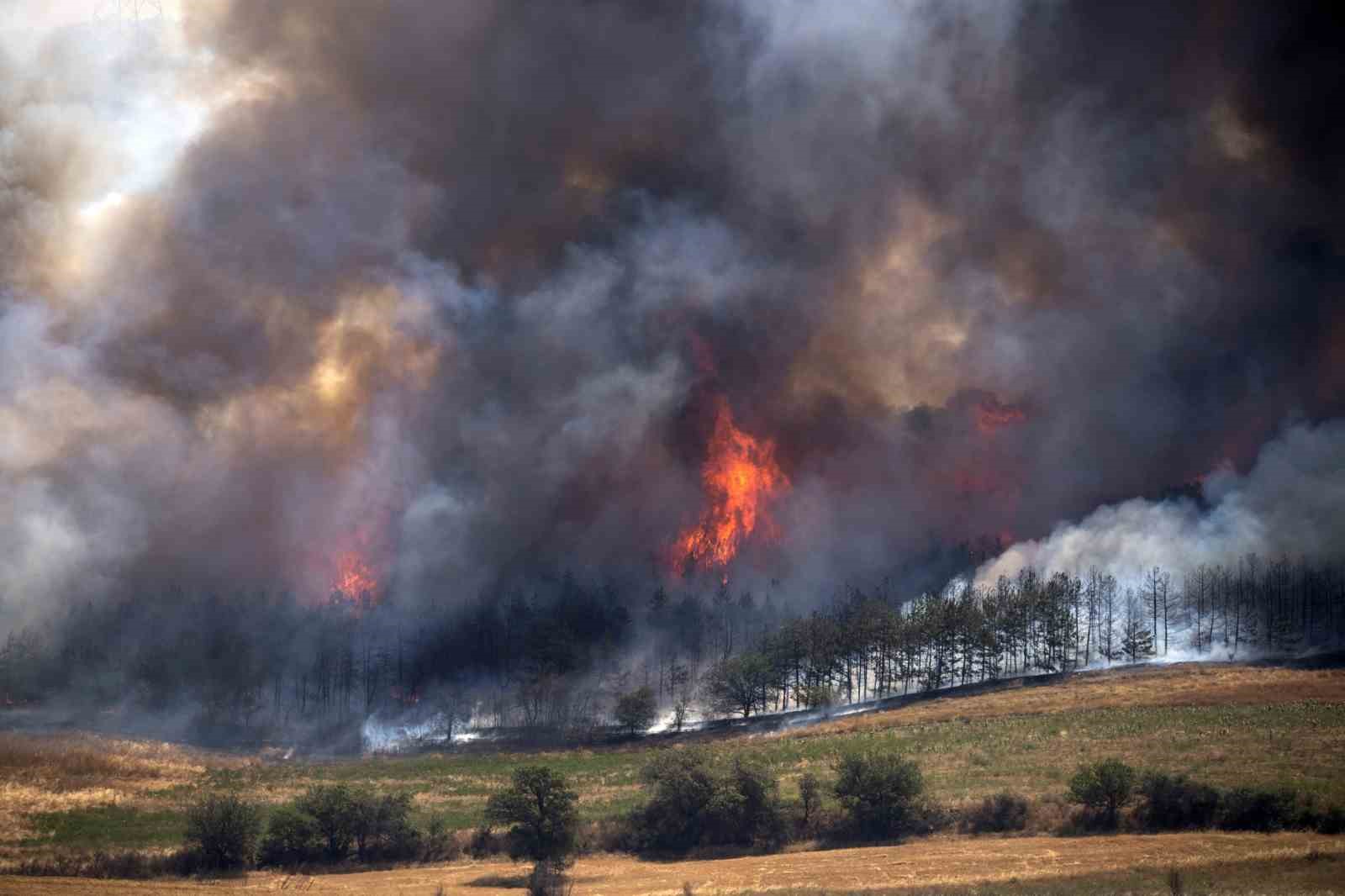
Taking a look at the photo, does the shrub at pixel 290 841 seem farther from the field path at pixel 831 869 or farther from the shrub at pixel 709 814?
the shrub at pixel 709 814

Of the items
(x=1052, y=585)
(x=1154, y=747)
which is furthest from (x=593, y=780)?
(x=1052, y=585)

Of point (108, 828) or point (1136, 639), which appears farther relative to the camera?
point (1136, 639)

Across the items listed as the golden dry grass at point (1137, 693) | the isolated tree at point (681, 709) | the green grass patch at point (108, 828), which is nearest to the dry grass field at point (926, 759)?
the green grass patch at point (108, 828)

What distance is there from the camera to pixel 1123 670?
13250cm

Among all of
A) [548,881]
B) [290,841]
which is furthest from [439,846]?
[548,881]

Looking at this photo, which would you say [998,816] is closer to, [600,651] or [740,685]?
[740,685]

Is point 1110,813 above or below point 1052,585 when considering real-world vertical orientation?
below

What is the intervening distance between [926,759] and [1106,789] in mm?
23676

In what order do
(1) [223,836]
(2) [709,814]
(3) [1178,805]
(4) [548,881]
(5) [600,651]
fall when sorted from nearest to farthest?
(4) [548,881]
(3) [1178,805]
(1) [223,836]
(2) [709,814]
(5) [600,651]

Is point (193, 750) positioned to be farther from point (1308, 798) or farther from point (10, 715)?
point (1308, 798)

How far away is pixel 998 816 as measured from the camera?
65312mm

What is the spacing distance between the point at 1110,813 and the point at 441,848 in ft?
127

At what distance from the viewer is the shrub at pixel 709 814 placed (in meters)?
66.7

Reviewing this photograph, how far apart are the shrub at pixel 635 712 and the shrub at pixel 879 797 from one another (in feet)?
220
